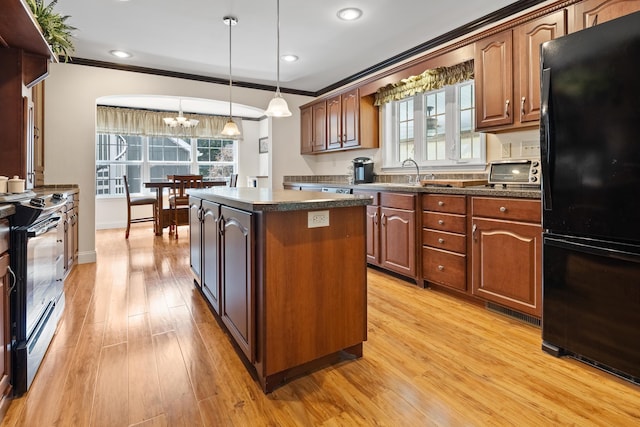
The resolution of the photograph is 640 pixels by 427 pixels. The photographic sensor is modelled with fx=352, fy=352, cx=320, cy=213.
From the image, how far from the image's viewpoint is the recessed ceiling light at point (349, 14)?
9.67 feet

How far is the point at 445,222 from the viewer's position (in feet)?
9.21

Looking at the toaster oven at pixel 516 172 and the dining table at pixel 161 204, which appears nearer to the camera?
the toaster oven at pixel 516 172

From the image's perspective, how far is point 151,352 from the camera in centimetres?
196

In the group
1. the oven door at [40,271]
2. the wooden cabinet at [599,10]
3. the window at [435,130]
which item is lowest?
the oven door at [40,271]

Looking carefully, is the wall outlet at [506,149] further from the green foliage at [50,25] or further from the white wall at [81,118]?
the white wall at [81,118]

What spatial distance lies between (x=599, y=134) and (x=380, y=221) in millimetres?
1940

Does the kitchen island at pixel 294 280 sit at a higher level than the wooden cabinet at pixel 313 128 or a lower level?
lower

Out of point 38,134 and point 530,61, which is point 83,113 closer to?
point 38,134

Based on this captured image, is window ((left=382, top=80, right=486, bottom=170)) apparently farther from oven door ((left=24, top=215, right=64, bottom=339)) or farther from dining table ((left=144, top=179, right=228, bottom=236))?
oven door ((left=24, top=215, right=64, bottom=339))

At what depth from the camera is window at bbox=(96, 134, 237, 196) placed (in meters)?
6.81

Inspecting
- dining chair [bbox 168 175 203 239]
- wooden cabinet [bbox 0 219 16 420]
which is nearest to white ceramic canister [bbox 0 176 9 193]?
wooden cabinet [bbox 0 219 16 420]

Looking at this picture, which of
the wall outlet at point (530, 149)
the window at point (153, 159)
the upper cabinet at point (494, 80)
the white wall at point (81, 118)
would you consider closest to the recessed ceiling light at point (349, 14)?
the upper cabinet at point (494, 80)

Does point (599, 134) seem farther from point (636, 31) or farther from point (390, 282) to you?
point (390, 282)

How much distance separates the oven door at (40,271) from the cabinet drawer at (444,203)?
2.59 metres
